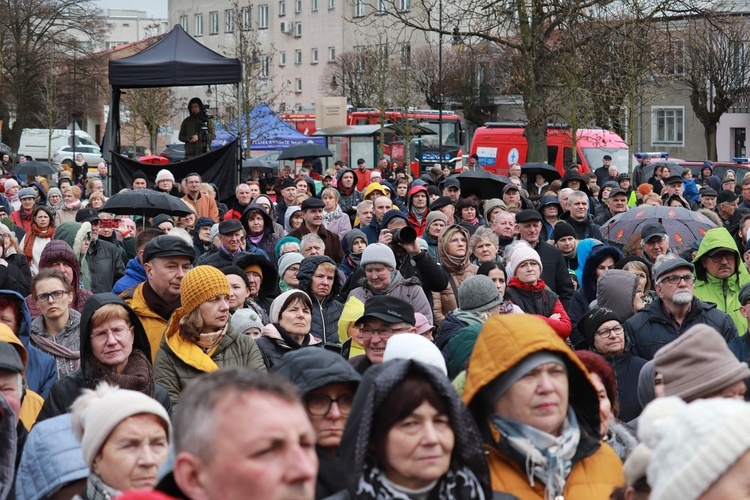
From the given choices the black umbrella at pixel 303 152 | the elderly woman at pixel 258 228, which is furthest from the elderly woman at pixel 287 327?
the black umbrella at pixel 303 152

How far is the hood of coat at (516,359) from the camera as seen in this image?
405 cm

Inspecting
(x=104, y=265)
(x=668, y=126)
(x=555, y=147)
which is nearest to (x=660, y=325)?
(x=104, y=265)

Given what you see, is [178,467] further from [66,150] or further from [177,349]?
[66,150]

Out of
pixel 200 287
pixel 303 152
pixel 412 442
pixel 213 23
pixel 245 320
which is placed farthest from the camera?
pixel 213 23

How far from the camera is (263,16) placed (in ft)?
256

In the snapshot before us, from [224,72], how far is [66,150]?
4070 cm

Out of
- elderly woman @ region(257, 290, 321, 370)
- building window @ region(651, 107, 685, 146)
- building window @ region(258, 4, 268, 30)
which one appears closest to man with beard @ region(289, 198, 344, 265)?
elderly woman @ region(257, 290, 321, 370)

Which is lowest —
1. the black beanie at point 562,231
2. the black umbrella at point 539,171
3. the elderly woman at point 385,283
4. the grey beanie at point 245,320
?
the grey beanie at point 245,320

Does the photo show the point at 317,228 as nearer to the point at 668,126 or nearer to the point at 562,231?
the point at 562,231

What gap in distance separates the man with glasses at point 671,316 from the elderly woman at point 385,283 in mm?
1612

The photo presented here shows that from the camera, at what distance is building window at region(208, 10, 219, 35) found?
78.9m

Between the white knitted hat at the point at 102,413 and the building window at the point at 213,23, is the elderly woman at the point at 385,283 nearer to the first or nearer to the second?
the white knitted hat at the point at 102,413

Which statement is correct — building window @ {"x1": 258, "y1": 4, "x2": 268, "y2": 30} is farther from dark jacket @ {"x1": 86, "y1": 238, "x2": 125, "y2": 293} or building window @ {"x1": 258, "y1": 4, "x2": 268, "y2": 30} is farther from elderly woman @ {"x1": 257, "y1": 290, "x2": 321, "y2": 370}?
elderly woman @ {"x1": 257, "y1": 290, "x2": 321, "y2": 370}

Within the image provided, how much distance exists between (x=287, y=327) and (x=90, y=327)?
6.33ft
